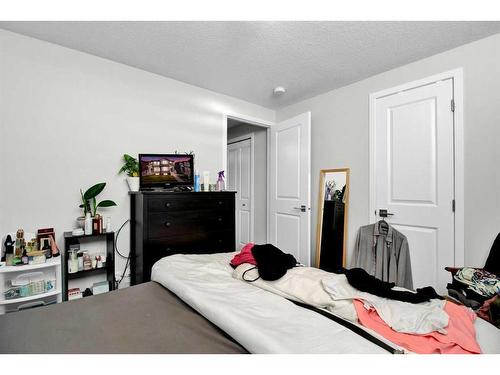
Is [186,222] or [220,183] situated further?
[220,183]

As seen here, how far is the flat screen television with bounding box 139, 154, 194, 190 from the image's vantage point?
2477mm

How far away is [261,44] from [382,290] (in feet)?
6.61

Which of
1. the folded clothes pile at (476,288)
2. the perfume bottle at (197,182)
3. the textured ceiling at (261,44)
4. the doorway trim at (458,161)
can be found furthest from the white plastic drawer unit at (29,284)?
the doorway trim at (458,161)

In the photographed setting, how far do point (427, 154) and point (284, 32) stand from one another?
170 cm

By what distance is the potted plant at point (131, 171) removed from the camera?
240cm

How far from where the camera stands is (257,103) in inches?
139

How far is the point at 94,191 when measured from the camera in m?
2.18

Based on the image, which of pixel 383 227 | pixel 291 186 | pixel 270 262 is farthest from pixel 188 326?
pixel 291 186

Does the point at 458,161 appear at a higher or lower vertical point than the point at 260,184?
higher

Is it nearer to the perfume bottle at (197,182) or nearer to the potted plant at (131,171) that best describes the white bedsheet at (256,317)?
the potted plant at (131,171)

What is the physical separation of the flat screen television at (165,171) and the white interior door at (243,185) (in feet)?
5.43

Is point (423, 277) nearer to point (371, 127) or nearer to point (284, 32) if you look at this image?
point (371, 127)

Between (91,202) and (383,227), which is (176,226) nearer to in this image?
(91,202)
